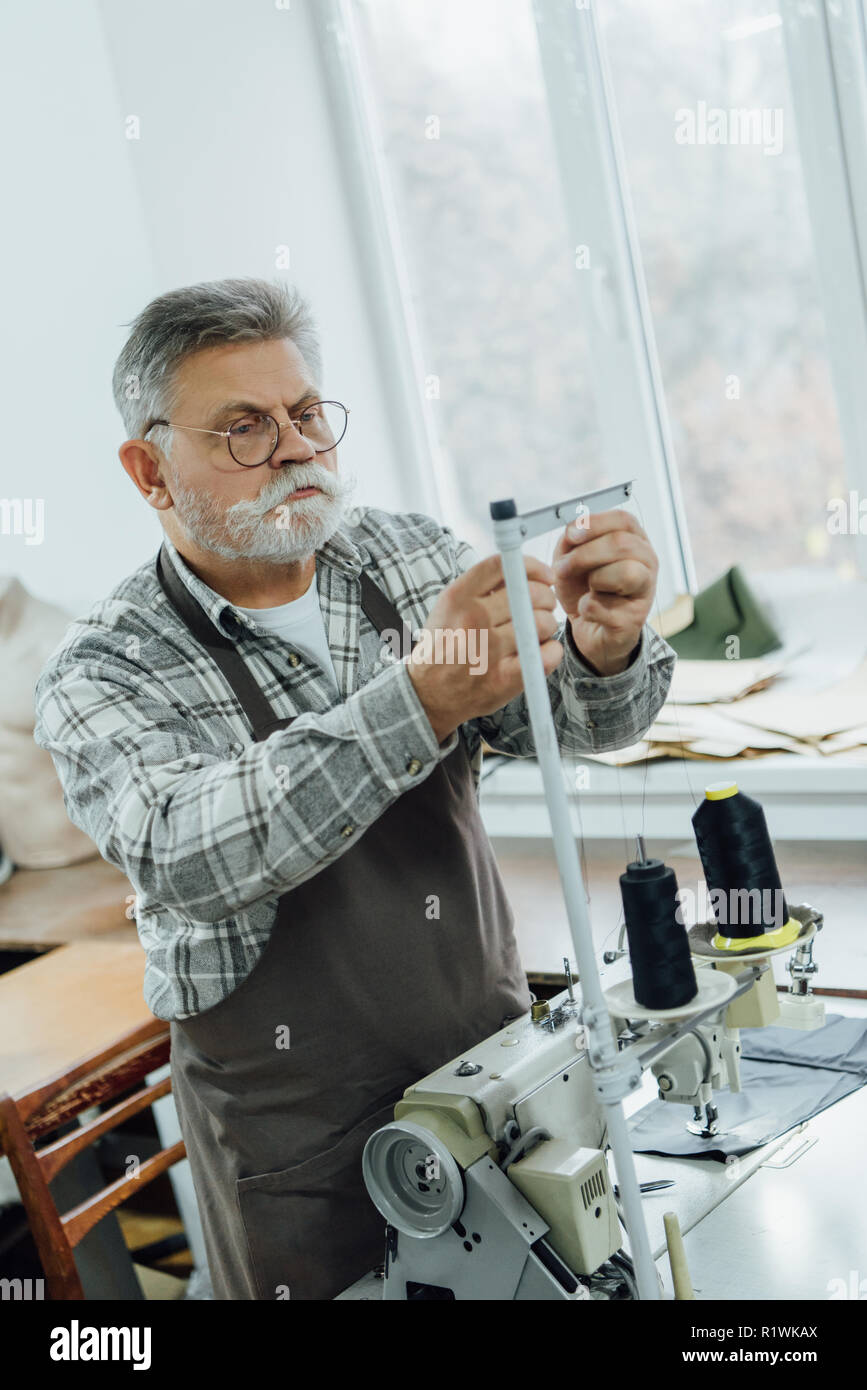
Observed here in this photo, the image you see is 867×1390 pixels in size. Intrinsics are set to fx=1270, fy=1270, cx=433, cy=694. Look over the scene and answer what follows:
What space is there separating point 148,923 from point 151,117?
1.84 meters

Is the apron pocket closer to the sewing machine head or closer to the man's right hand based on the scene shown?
the sewing machine head

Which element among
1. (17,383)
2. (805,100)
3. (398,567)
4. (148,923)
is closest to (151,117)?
(17,383)

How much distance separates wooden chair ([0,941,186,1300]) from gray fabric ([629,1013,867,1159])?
890 mm

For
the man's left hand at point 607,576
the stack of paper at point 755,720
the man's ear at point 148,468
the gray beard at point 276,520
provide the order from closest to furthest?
the man's left hand at point 607,576
the gray beard at point 276,520
the man's ear at point 148,468
the stack of paper at point 755,720

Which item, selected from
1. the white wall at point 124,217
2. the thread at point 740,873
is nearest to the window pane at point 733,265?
the white wall at point 124,217

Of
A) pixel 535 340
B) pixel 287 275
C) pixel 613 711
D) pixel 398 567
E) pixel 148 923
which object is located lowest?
pixel 148 923

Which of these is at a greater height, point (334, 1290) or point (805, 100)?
point (805, 100)

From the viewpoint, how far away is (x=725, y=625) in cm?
256

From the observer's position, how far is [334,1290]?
4.45 ft

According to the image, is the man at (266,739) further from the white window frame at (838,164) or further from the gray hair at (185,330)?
the white window frame at (838,164)

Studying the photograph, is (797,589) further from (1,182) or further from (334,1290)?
(1,182)

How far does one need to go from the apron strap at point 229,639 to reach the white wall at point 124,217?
1.34m

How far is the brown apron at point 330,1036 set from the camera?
135cm

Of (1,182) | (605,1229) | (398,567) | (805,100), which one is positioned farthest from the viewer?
(1,182)
